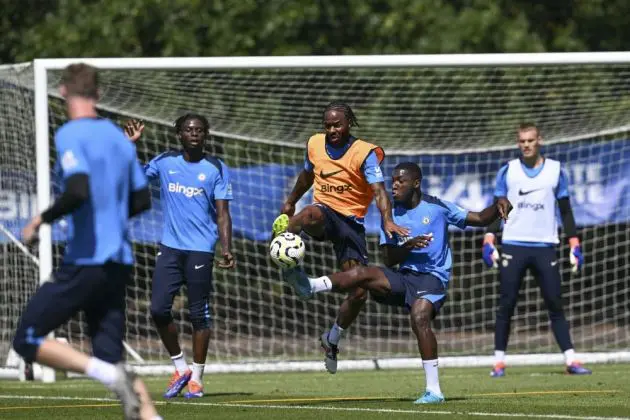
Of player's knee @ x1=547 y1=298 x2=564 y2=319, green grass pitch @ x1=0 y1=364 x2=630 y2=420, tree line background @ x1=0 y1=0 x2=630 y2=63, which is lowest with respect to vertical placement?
green grass pitch @ x1=0 y1=364 x2=630 y2=420

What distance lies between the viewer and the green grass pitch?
29.3ft

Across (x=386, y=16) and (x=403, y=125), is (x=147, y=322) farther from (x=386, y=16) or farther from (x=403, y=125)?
(x=386, y=16)

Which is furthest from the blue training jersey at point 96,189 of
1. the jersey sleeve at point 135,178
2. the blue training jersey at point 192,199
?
the blue training jersey at point 192,199

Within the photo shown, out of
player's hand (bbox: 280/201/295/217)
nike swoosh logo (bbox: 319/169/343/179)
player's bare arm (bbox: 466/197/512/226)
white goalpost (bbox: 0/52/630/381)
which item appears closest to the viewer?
player's bare arm (bbox: 466/197/512/226)

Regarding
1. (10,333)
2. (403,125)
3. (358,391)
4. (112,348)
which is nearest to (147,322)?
(10,333)

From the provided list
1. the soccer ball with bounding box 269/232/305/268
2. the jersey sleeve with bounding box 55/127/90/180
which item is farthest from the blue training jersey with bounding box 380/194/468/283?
the jersey sleeve with bounding box 55/127/90/180

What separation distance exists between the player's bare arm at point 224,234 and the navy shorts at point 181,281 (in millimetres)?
172

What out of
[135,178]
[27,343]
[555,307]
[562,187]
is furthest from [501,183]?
[27,343]

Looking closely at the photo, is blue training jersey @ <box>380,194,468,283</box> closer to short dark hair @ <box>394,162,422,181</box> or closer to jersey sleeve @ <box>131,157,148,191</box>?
short dark hair @ <box>394,162,422,181</box>

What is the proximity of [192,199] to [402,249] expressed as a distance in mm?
2013

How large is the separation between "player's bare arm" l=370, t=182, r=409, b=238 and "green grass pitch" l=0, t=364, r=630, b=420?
124 centimetres

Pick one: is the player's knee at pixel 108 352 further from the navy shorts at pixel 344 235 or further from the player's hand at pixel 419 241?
the navy shorts at pixel 344 235

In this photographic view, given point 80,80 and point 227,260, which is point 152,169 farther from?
point 80,80

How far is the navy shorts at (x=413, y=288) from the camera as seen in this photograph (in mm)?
10070
